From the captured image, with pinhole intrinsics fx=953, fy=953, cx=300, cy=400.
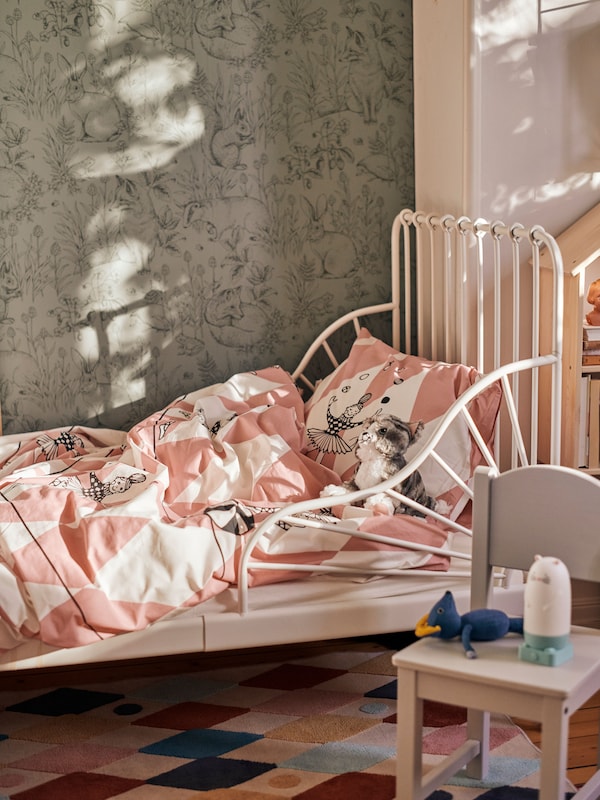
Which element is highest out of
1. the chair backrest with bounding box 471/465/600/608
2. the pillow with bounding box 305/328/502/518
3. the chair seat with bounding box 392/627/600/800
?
the pillow with bounding box 305/328/502/518

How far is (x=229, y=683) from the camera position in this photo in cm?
225

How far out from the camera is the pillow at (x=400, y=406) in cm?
221

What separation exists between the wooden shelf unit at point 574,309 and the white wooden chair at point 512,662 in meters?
0.80

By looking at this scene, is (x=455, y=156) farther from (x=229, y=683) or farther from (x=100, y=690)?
(x=100, y=690)

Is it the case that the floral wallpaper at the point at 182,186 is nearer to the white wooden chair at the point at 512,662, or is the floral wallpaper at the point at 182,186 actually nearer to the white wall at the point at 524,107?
the white wall at the point at 524,107

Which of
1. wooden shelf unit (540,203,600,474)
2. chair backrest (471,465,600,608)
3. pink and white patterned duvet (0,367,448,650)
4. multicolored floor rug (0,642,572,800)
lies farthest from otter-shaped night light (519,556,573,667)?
wooden shelf unit (540,203,600,474)

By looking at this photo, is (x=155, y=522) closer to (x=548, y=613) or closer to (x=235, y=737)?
(x=235, y=737)

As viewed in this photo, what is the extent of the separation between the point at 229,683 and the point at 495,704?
95 centimetres

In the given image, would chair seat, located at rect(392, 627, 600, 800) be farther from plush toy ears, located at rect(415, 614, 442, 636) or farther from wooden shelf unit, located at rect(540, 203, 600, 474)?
wooden shelf unit, located at rect(540, 203, 600, 474)

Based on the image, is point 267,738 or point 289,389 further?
point 289,389

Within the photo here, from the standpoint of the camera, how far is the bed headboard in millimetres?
2232

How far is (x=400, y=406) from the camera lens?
2312 millimetres

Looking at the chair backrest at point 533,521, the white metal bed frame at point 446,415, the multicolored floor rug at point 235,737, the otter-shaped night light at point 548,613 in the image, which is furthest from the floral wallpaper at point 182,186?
the otter-shaped night light at point 548,613

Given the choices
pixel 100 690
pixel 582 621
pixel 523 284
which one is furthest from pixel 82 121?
pixel 582 621
